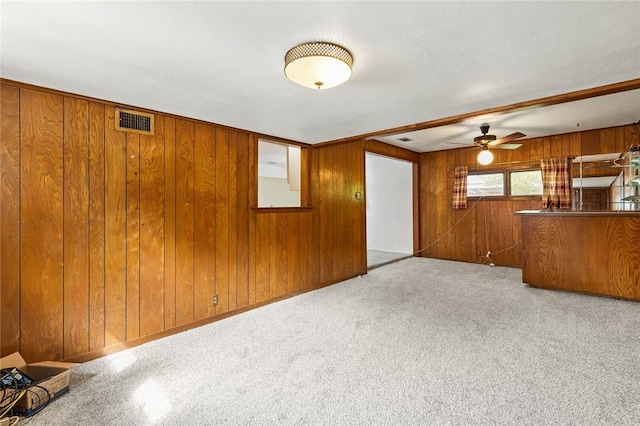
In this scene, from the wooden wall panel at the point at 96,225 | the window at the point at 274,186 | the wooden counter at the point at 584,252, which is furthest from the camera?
the window at the point at 274,186

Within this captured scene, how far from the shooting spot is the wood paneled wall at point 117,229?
214 cm

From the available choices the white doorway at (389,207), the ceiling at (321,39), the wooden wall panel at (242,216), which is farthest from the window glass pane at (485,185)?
the wooden wall panel at (242,216)

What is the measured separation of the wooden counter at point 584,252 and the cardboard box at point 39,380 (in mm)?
5194

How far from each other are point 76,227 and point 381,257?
17.9 feet

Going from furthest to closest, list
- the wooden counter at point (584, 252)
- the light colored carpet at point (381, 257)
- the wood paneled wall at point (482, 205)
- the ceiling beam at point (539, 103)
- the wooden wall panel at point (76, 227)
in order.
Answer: the light colored carpet at point (381, 257) < the wood paneled wall at point (482, 205) < the wooden counter at point (584, 252) < the wooden wall panel at point (76, 227) < the ceiling beam at point (539, 103)

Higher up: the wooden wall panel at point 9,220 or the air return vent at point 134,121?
the air return vent at point 134,121

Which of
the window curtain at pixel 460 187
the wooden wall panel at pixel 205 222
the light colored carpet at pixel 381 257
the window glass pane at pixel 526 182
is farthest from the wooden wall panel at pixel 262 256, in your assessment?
the window glass pane at pixel 526 182

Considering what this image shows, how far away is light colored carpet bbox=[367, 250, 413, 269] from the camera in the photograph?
589 centimetres

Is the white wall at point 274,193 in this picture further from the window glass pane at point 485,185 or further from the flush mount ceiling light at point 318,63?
the flush mount ceiling light at point 318,63

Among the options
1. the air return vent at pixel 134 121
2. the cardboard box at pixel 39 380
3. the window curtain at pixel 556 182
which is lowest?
the cardboard box at pixel 39 380

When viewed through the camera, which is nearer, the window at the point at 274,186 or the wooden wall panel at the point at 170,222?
the wooden wall panel at the point at 170,222

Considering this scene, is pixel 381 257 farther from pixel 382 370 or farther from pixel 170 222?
pixel 170 222

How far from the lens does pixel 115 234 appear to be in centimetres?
254

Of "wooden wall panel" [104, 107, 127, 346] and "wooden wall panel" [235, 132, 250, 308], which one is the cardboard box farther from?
"wooden wall panel" [235, 132, 250, 308]
